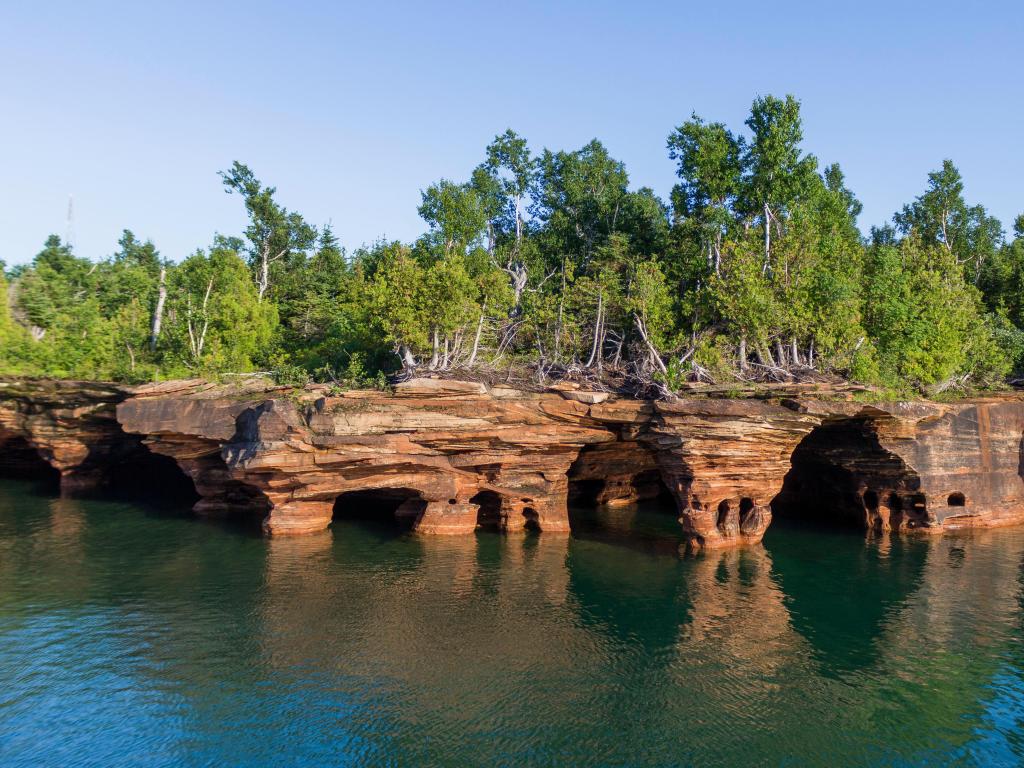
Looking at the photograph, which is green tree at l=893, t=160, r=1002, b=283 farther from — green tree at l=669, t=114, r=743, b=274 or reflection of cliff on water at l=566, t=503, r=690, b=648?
reflection of cliff on water at l=566, t=503, r=690, b=648

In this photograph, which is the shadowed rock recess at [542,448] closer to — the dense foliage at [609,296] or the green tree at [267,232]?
the dense foliage at [609,296]

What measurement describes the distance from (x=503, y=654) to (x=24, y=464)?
45.1 meters

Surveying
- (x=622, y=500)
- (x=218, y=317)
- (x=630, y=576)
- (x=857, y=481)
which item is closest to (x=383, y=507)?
(x=622, y=500)

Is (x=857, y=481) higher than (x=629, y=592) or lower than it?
higher

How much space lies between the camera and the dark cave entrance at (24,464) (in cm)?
4362

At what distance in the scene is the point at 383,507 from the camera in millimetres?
37281

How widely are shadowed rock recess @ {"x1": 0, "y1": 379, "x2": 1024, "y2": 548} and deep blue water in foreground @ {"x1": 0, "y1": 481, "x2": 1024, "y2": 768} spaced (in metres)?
2.67

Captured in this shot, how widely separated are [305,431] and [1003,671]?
24876mm

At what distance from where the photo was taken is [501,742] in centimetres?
1376

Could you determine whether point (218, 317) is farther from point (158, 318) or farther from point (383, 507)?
point (383, 507)

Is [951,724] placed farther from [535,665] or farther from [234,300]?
[234,300]

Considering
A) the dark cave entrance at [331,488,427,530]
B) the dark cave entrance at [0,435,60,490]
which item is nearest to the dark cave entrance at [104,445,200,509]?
the dark cave entrance at [0,435,60,490]

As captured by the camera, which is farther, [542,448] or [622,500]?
[622,500]

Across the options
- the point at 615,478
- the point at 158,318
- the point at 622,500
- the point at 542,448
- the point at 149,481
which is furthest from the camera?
the point at 149,481
